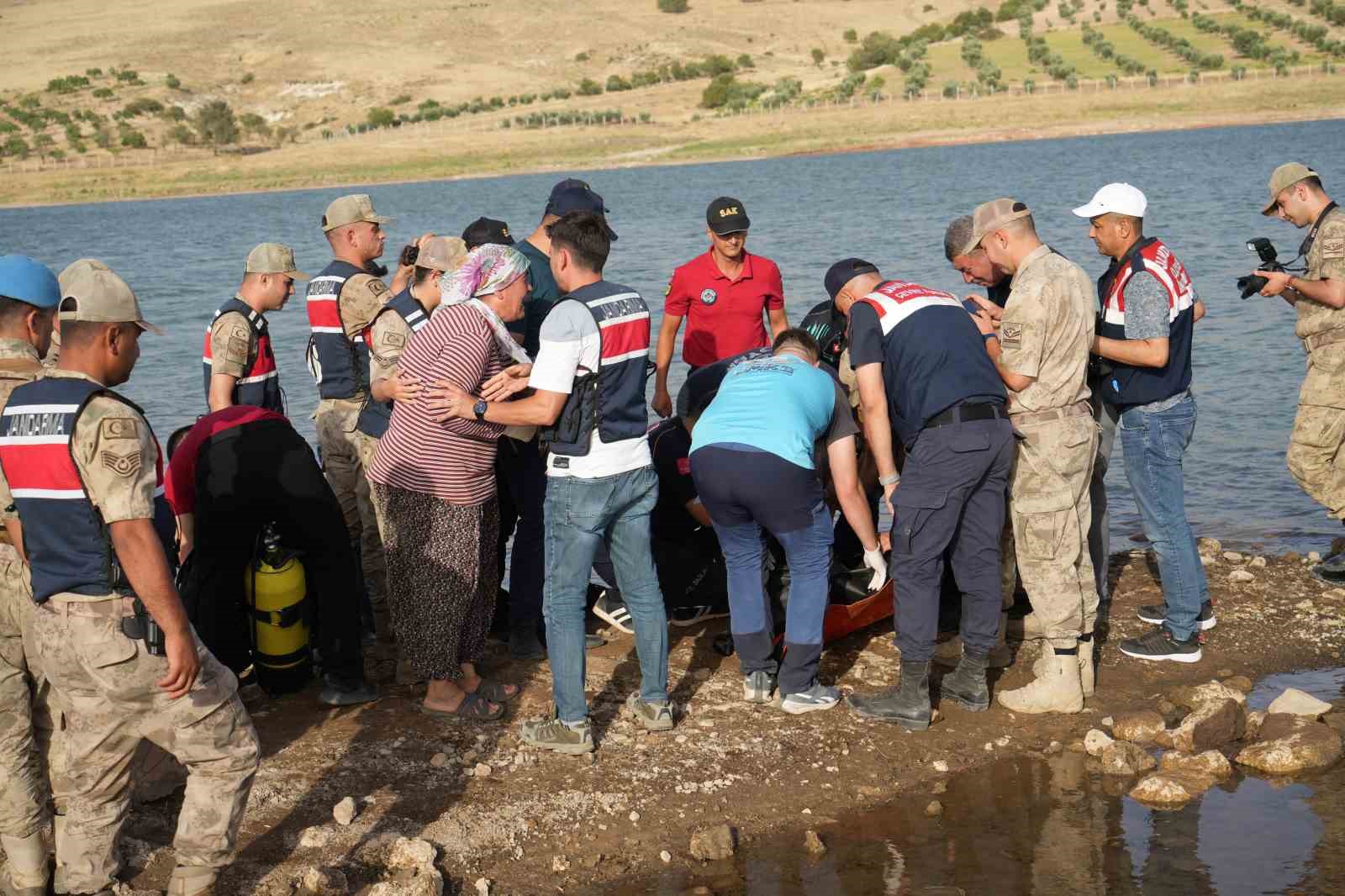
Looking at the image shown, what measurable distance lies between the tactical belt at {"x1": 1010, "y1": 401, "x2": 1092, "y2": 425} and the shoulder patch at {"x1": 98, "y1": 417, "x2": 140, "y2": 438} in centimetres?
378

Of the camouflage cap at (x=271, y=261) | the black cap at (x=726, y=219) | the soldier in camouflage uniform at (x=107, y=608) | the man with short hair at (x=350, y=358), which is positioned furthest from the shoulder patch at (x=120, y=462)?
the black cap at (x=726, y=219)

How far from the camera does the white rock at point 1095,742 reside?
5.86m

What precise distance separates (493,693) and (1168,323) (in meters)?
3.54

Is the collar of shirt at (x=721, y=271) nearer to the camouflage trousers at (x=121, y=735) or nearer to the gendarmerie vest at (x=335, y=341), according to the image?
the gendarmerie vest at (x=335, y=341)

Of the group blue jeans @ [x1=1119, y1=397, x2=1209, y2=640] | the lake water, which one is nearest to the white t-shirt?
blue jeans @ [x1=1119, y1=397, x2=1209, y2=640]

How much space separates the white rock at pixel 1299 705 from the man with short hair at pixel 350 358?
4270 mm

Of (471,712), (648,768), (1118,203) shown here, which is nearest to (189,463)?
(471,712)

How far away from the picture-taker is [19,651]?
4.91 m

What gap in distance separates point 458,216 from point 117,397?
39174 millimetres

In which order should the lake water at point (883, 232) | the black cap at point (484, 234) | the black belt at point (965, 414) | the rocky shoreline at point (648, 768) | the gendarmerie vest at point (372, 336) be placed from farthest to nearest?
the lake water at point (883, 232) → the black cap at point (484, 234) → the gendarmerie vest at point (372, 336) → the black belt at point (965, 414) → the rocky shoreline at point (648, 768)

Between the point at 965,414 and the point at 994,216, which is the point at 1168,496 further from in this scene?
the point at 994,216

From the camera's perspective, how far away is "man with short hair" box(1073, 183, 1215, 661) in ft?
→ 21.4

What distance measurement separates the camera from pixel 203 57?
12006cm

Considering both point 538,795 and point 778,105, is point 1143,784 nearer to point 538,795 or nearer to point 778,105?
point 538,795
